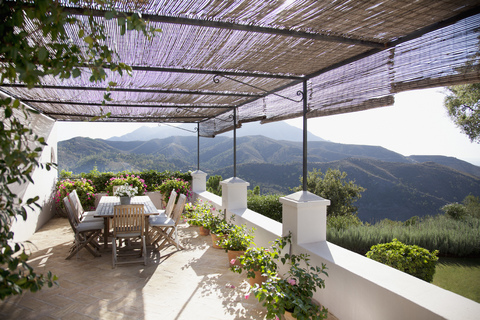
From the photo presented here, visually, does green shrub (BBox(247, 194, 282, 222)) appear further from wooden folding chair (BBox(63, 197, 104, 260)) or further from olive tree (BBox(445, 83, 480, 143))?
olive tree (BBox(445, 83, 480, 143))

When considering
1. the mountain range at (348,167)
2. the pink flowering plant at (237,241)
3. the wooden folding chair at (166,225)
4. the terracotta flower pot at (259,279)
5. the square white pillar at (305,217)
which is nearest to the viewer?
the square white pillar at (305,217)

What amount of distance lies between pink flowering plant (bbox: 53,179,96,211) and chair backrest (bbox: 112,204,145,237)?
4.11 metres

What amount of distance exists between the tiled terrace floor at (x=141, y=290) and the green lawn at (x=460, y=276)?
2.72 meters

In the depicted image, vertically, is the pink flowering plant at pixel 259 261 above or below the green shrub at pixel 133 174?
below

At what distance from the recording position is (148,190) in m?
9.59

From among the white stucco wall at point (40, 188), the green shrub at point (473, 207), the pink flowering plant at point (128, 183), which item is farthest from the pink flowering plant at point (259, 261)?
the green shrub at point (473, 207)

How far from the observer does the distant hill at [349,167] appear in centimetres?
2286

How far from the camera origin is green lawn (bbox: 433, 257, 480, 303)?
3822mm

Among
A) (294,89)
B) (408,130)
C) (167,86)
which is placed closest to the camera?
(294,89)

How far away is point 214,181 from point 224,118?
4978mm

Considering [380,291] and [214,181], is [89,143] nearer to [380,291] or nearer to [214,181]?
[214,181]

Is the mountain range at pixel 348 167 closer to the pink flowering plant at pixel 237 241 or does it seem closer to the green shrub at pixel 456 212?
the green shrub at pixel 456 212

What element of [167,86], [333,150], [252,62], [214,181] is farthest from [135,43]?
[333,150]

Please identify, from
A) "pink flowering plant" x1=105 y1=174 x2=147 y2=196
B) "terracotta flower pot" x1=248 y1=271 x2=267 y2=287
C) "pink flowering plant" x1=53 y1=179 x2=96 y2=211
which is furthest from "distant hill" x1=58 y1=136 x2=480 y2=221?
"terracotta flower pot" x1=248 y1=271 x2=267 y2=287
